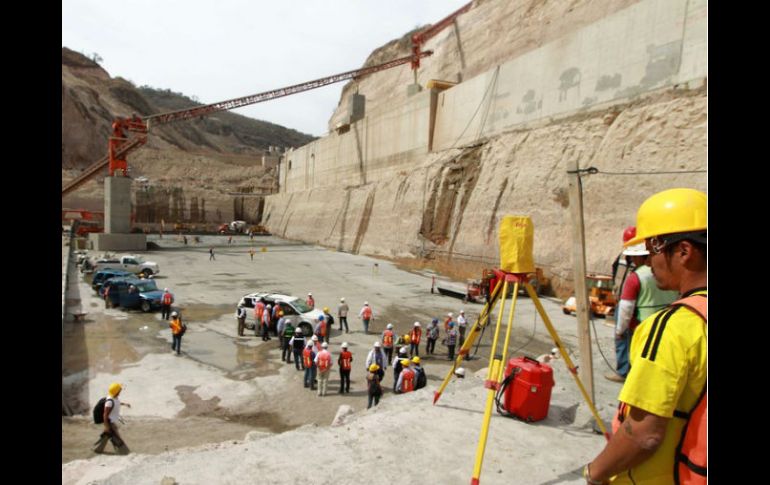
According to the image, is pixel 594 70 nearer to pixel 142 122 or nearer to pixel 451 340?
pixel 451 340

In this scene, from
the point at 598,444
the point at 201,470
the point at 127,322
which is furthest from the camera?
the point at 127,322

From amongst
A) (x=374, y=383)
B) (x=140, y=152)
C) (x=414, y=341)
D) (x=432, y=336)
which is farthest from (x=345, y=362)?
(x=140, y=152)

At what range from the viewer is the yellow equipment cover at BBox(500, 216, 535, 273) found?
17.1ft

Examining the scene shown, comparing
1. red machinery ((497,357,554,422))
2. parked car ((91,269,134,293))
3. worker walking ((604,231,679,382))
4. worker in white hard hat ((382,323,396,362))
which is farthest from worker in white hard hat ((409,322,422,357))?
parked car ((91,269,134,293))

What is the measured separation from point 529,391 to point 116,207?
45698 millimetres

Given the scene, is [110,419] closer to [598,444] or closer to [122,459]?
[122,459]

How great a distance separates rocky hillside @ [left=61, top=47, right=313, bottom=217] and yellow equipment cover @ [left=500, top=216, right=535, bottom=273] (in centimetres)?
6632

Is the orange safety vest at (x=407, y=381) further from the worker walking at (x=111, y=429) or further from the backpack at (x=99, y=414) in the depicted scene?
the backpack at (x=99, y=414)

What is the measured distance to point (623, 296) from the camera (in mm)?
5559

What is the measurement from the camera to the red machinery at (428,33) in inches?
2084

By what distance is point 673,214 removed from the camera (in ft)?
6.50

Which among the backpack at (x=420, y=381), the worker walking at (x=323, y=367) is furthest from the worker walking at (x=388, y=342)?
the backpack at (x=420, y=381)
